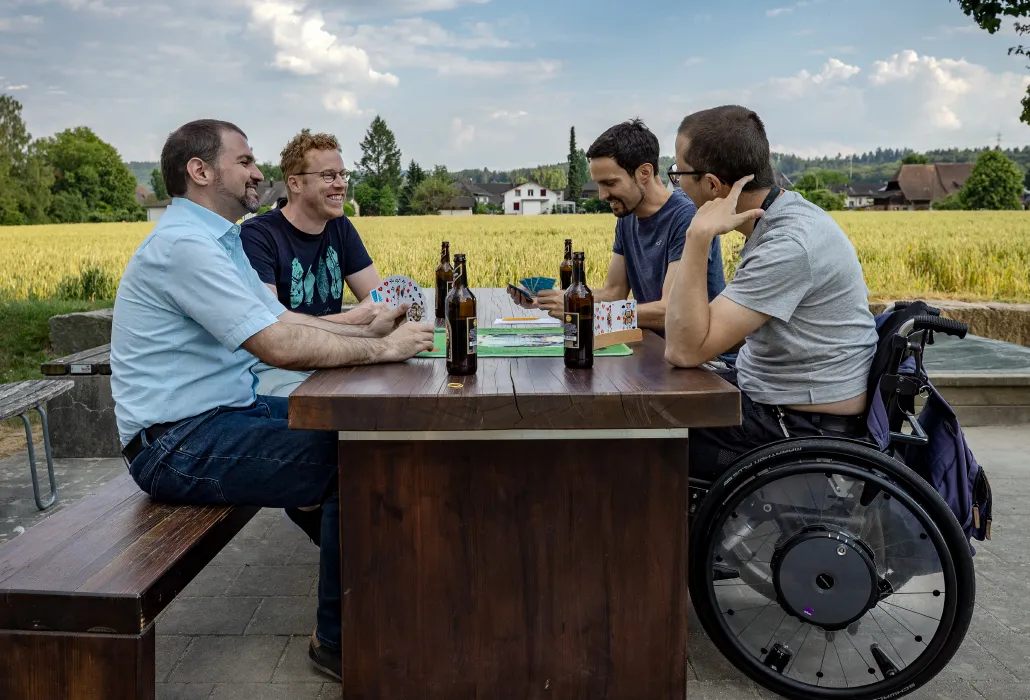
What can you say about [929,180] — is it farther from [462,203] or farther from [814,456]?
[814,456]

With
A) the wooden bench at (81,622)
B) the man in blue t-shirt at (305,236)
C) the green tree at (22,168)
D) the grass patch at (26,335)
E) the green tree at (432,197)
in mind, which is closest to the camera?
the wooden bench at (81,622)

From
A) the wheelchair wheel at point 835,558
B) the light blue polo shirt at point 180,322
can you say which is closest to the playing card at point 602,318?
the wheelchair wheel at point 835,558

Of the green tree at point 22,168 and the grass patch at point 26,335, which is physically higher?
the green tree at point 22,168

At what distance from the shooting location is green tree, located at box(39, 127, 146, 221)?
67750 millimetres

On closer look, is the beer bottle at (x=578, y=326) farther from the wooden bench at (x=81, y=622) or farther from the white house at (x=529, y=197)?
the white house at (x=529, y=197)

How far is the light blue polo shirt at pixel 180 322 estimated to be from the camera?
2258mm

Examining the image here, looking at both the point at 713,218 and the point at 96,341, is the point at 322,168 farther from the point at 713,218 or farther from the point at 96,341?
the point at 96,341

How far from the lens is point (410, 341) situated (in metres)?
2.45

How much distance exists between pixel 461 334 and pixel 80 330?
4.11 meters

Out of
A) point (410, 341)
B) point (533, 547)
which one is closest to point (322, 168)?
point (410, 341)

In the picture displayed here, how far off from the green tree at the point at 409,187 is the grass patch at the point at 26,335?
7258cm

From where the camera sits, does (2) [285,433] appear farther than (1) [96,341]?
No

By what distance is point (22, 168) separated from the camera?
58.3 m

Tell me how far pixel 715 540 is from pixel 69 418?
378cm
